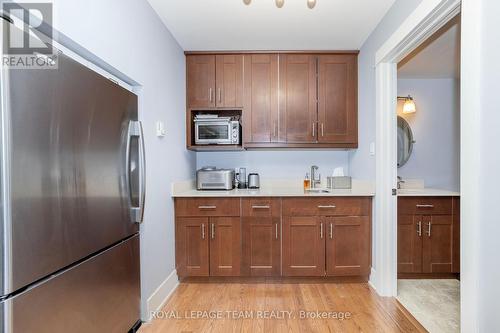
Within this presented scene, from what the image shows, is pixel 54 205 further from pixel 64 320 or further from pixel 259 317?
pixel 259 317

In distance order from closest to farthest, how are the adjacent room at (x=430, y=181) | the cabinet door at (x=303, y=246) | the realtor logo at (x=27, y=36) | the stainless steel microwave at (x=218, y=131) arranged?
the realtor logo at (x=27, y=36) < the adjacent room at (x=430, y=181) < the cabinet door at (x=303, y=246) < the stainless steel microwave at (x=218, y=131)

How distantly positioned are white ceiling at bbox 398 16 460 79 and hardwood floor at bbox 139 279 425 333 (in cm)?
242

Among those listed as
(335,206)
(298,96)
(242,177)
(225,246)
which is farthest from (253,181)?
(298,96)

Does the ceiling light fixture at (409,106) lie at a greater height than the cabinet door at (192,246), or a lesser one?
greater

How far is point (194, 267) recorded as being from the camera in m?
2.58

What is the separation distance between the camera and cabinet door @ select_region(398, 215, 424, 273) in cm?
264

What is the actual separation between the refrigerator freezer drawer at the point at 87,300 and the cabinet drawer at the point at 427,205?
2.53 meters

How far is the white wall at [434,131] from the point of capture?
10.8 ft

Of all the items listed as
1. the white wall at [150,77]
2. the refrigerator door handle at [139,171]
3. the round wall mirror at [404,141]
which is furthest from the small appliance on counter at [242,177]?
the round wall mirror at [404,141]

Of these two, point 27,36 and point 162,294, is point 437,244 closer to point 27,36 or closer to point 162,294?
point 162,294

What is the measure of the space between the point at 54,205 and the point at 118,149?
553 millimetres

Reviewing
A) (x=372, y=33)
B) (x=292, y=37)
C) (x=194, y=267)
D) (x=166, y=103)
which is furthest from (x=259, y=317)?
(x=372, y=33)

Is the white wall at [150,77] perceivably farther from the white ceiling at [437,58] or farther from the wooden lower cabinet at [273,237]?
the white ceiling at [437,58]

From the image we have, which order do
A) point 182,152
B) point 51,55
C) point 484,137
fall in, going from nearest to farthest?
point 51,55 < point 484,137 < point 182,152
